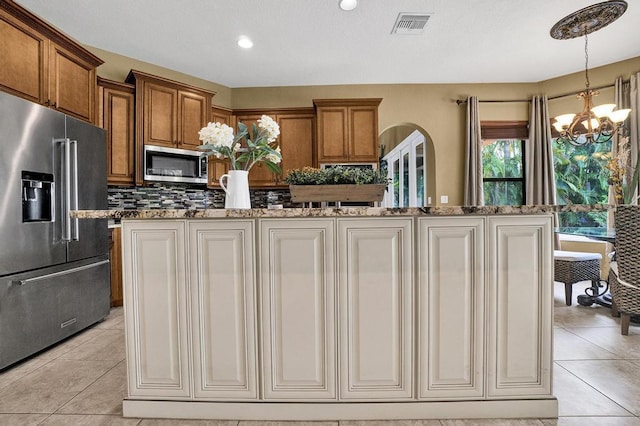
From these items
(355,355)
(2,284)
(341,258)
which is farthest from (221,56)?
(355,355)

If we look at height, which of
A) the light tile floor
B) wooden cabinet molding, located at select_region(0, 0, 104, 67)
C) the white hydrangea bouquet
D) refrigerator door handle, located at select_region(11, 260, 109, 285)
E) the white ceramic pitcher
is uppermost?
wooden cabinet molding, located at select_region(0, 0, 104, 67)

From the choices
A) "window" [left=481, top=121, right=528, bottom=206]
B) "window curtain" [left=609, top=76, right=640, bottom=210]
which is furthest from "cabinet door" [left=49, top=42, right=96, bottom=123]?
"window curtain" [left=609, top=76, right=640, bottom=210]

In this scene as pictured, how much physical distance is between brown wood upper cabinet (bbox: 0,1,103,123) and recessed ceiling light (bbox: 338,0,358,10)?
229cm

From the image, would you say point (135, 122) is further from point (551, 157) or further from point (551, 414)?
point (551, 157)

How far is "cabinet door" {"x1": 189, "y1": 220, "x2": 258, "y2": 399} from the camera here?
4.66ft

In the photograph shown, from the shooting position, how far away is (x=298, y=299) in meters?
1.43

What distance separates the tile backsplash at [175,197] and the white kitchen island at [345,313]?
8.68 feet

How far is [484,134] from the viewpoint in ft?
15.5

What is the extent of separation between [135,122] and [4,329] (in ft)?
7.38

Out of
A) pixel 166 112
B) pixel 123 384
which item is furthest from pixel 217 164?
pixel 123 384

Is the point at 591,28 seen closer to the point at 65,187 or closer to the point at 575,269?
the point at 575,269

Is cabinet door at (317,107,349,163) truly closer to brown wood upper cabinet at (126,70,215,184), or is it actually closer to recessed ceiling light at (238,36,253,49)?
recessed ceiling light at (238,36,253,49)

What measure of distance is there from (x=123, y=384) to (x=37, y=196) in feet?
4.75

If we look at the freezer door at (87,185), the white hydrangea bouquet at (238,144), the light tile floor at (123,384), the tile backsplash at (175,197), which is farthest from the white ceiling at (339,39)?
the light tile floor at (123,384)
